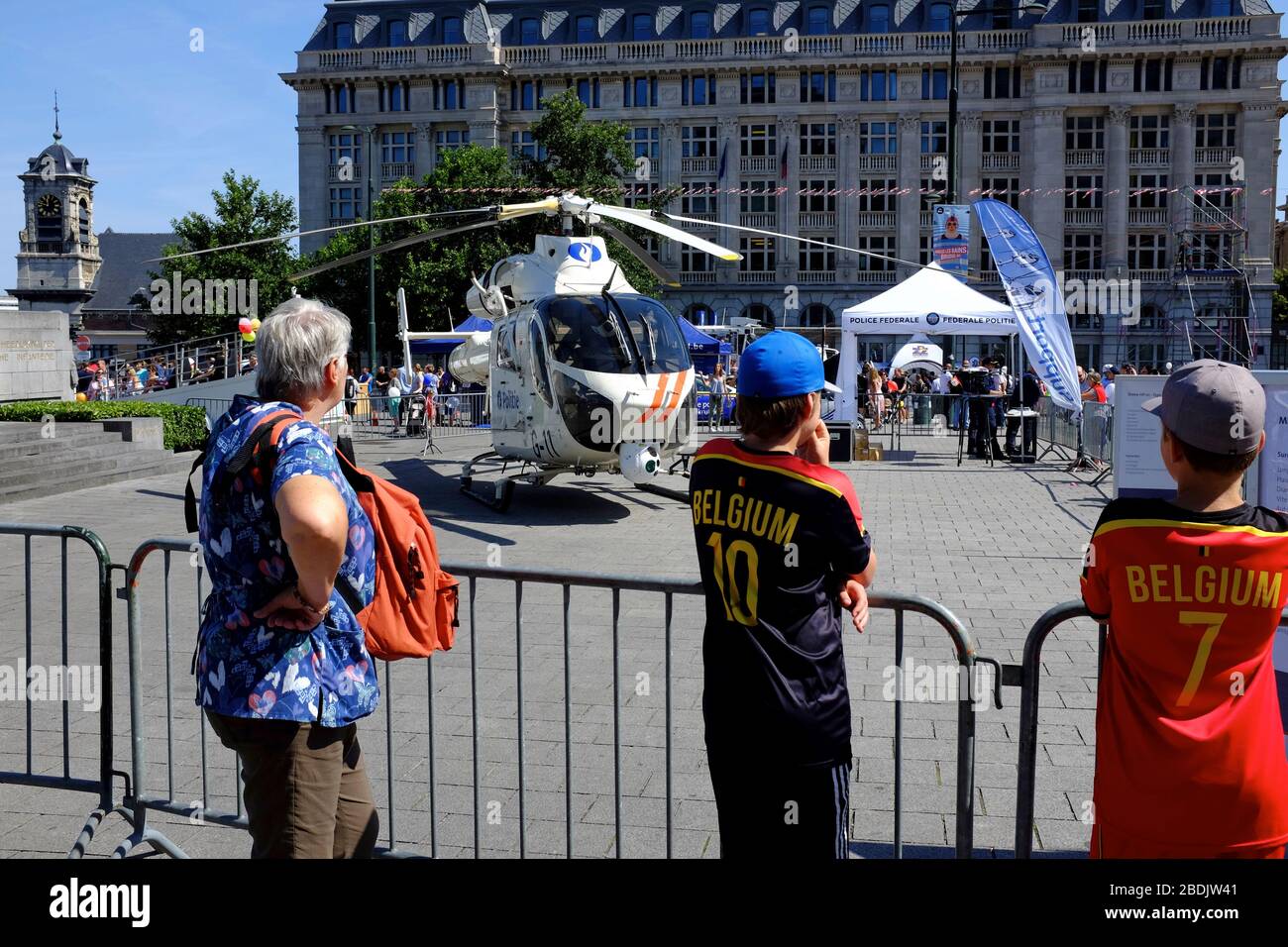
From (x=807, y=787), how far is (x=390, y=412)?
1154 inches

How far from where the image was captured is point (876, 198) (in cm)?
6131

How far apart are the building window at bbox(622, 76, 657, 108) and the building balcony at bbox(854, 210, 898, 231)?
42.8 ft

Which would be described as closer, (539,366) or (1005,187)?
(539,366)

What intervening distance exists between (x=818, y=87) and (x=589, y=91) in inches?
506

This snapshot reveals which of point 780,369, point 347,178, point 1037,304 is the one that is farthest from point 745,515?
point 347,178

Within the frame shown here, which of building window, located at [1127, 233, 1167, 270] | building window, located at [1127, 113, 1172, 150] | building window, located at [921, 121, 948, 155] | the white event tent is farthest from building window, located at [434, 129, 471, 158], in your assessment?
the white event tent

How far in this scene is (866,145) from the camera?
61000 mm

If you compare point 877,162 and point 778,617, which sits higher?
point 877,162

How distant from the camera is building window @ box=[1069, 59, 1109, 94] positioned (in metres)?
57.9

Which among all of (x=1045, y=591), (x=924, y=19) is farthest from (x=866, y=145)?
(x=1045, y=591)

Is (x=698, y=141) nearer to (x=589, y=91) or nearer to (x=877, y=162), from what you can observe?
(x=589, y=91)

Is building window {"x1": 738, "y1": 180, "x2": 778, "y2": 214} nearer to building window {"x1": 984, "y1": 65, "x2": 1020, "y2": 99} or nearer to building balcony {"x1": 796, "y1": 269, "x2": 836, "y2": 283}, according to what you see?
building balcony {"x1": 796, "y1": 269, "x2": 836, "y2": 283}

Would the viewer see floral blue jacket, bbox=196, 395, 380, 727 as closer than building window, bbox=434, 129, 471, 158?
Yes
